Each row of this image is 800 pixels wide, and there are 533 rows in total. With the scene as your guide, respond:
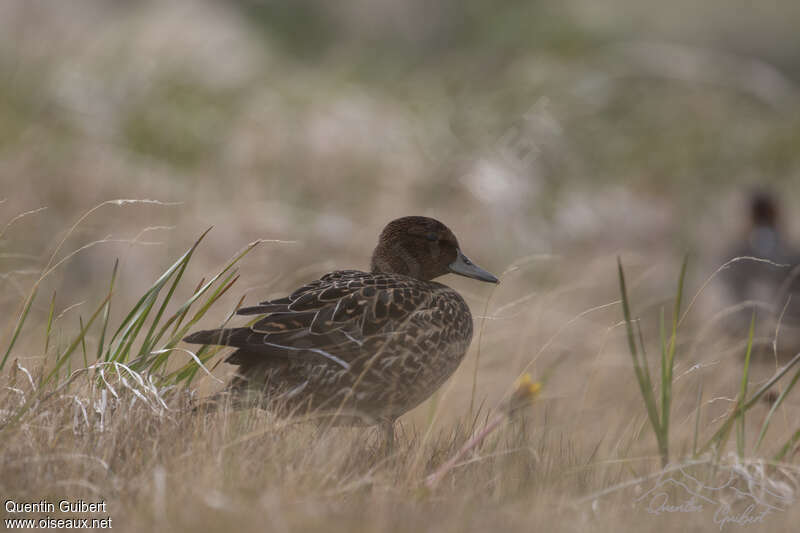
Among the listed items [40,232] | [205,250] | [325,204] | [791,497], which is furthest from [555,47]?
[791,497]

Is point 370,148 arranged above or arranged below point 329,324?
above

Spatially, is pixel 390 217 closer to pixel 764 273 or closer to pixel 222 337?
pixel 764 273

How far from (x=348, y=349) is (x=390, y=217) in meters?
5.58

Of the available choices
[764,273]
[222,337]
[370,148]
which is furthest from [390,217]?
[222,337]

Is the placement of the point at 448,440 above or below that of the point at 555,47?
below

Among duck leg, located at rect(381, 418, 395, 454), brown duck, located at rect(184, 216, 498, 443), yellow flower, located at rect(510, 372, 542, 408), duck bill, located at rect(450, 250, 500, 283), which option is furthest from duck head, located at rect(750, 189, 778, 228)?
yellow flower, located at rect(510, 372, 542, 408)

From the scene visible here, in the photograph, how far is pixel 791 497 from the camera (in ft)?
10.0

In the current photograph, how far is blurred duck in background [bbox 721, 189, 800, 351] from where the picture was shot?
6863 mm

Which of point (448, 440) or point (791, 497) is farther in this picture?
point (448, 440)

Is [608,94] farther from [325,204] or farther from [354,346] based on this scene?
[354,346]

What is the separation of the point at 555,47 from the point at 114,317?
9228mm

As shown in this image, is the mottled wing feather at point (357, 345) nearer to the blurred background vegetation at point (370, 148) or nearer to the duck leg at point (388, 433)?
the duck leg at point (388, 433)

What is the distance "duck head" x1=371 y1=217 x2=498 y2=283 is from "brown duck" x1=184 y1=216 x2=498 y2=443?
1.34 ft

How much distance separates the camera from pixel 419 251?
4.14 meters
